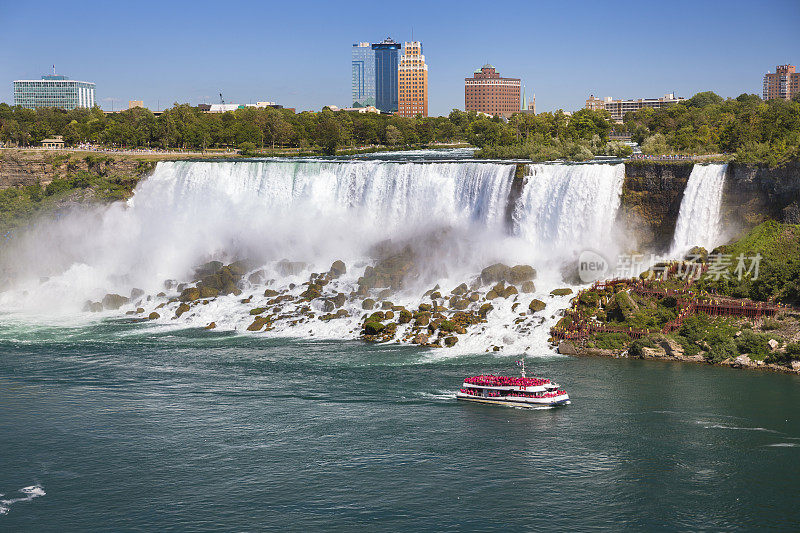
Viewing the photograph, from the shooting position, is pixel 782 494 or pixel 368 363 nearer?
pixel 782 494

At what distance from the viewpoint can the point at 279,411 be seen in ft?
112

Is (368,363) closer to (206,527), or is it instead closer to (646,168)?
(206,527)

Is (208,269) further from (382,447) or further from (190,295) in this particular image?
(382,447)

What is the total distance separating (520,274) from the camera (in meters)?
51.3

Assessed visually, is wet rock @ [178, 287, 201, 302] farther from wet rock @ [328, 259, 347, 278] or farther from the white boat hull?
the white boat hull

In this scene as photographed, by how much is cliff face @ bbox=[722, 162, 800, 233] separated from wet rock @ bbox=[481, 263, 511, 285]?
12.6m

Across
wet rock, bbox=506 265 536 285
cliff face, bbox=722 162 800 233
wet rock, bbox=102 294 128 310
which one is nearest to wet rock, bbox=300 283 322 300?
wet rock, bbox=506 265 536 285

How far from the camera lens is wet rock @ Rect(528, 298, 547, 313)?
4675cm

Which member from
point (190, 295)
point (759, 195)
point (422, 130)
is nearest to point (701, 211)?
point (759, 195)

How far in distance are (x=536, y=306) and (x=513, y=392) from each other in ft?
40.7

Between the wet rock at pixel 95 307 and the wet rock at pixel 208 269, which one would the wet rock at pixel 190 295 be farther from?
the wet rock at pixel 95 307

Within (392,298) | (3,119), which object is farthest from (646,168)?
(3,119)

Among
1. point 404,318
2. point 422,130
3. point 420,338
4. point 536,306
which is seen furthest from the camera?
point 422,130

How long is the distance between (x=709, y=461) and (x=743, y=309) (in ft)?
51.4
